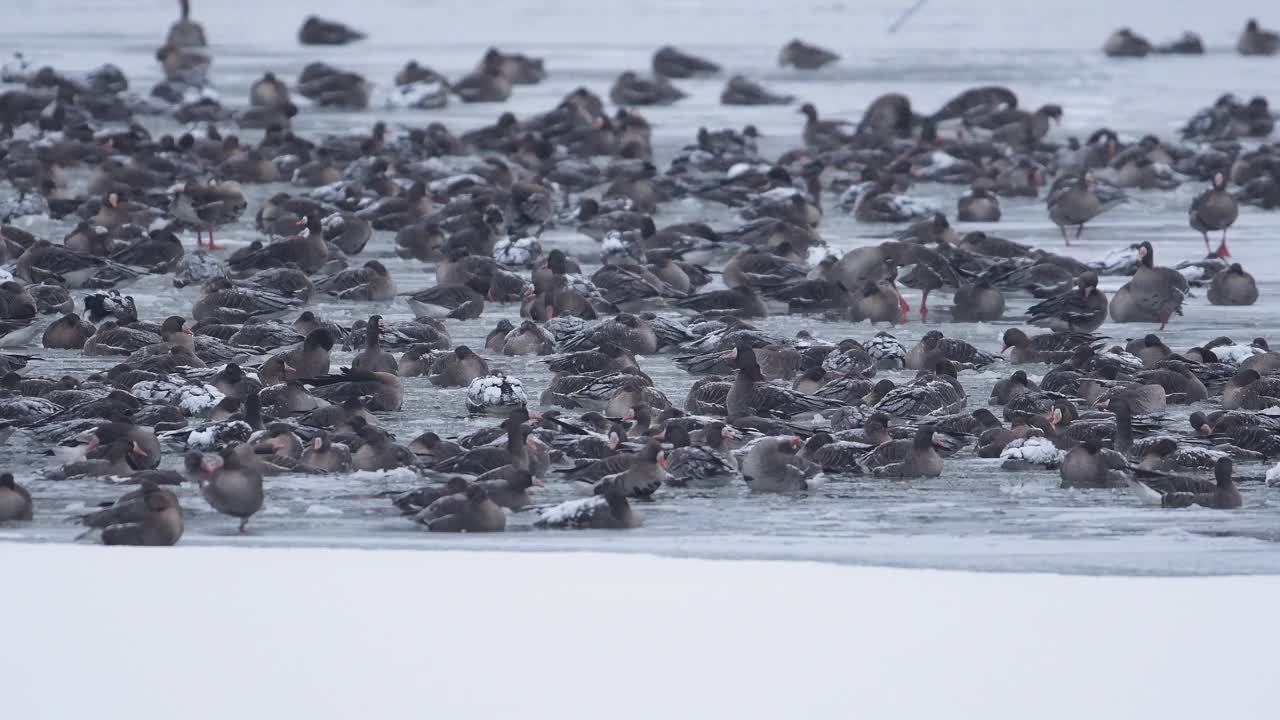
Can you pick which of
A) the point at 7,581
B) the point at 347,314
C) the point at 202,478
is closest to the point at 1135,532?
the point at 202,478

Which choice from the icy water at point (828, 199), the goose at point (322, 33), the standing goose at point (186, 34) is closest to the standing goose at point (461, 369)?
the icy water at point (828, 199)

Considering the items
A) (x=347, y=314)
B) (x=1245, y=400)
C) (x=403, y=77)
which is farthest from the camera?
(x=403, y=77)

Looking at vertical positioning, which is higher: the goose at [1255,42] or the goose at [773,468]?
the goose at [1255,42]

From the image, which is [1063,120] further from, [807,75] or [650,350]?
[650,350]

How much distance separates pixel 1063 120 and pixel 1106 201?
6.14 metres

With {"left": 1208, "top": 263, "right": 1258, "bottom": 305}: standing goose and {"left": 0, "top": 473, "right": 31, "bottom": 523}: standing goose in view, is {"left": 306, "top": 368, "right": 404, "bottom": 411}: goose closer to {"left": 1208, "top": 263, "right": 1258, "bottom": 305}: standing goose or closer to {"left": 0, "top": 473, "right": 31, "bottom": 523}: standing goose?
{"left": 0, "top": 473, "right": 31, "bottom": 523}: standing goose

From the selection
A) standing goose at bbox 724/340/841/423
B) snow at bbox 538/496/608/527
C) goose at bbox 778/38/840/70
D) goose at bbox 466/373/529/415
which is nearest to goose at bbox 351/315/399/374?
goose at bbox 466/373/529/415

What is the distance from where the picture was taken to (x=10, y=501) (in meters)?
7.91

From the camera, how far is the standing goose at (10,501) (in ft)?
25.9

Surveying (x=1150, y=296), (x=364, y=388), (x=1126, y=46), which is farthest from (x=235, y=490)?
(x=1126, y=46)

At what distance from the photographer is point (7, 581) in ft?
21.8

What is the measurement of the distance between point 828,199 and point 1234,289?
20.2 ft

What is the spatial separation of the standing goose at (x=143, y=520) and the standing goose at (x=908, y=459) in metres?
3.44

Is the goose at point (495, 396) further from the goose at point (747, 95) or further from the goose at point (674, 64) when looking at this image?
the goose at point (674, 64)
